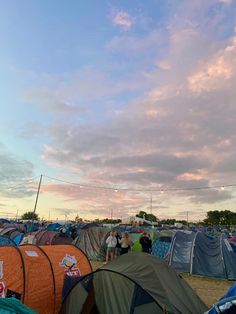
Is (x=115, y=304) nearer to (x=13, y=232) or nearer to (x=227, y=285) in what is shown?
(x=227, y=285)

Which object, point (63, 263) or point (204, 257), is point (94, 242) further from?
point (63, 263)

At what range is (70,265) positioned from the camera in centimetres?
911

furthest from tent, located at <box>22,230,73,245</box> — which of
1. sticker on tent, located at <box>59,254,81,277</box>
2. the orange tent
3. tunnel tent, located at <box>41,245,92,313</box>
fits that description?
the orange tent

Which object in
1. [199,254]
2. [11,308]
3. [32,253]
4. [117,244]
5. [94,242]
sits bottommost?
[11,308]

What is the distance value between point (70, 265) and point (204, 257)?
8.76 metres

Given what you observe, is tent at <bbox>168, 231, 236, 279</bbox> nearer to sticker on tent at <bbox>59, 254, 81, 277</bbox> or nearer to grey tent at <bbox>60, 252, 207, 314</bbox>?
sticker on tent at <bbox>59, 254, 81, 277</bbox>

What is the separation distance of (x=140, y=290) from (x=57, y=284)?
2660mm

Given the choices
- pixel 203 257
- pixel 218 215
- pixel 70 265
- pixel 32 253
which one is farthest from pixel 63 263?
pixel 218 215

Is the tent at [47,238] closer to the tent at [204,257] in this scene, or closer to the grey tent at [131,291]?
the tent at [204,257]

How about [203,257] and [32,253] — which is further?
[203,257]

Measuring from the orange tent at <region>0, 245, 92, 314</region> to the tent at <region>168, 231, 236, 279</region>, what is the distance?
27.4ft

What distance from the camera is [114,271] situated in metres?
6.71

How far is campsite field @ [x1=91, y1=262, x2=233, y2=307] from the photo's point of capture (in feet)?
36.6

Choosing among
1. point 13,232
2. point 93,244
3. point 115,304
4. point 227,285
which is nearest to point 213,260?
point 227,285
